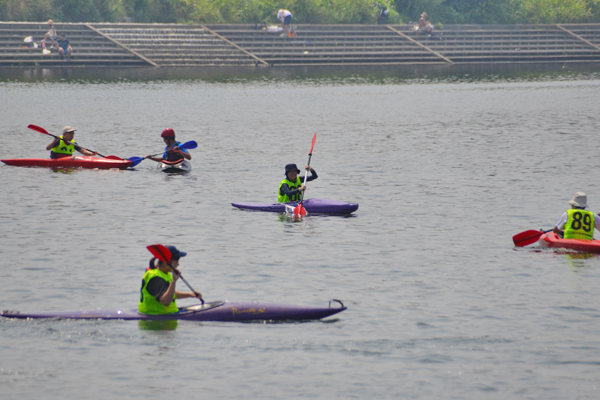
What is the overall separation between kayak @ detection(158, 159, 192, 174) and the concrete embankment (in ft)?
127

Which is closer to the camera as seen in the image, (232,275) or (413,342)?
(413,342)

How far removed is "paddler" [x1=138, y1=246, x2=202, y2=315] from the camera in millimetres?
12391

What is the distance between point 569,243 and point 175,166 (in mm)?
15013

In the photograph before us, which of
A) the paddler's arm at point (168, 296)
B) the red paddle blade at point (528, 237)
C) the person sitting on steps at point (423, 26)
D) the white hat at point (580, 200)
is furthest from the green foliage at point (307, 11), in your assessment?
the paddler's arm at point (168, 296)

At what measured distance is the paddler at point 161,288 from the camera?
12.4 metres

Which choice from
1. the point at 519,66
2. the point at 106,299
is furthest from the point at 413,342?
the point at 519,66

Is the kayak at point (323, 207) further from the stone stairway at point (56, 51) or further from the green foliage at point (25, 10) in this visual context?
the green foliage at point (25, 10)

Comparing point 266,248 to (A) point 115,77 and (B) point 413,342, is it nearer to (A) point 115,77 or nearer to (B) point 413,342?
(B) point 413,342

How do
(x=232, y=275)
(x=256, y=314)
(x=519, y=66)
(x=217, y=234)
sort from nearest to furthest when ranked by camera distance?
(x=256, y=314) < (x=232, y=275) < (x=217, y=234) < (x=519, y=66)

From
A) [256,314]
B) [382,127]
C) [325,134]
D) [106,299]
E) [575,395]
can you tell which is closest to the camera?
[575,395]

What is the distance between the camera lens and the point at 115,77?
2429 inches

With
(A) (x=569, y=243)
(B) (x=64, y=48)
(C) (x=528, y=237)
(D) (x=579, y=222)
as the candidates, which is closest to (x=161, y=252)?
(C) (x=528, y=237)

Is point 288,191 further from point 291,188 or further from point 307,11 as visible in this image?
point 307,11

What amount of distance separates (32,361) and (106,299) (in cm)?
278
